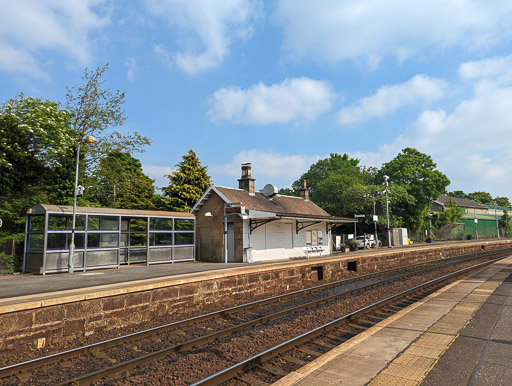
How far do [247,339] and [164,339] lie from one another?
1.81 meters

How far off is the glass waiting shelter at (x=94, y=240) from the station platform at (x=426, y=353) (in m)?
11.8

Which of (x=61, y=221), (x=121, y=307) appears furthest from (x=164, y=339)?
(x=61, y=221)

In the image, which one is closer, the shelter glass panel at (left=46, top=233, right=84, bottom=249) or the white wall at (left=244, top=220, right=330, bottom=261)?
the shelter glass panel at (left=46, top=233, right=84, bottom=249)

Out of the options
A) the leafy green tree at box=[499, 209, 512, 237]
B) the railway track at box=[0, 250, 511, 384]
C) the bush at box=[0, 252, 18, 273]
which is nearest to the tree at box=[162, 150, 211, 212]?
the bush at box=[0, 252, 18, 273]

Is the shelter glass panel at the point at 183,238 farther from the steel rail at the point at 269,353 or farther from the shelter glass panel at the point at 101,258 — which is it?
the steel rail at the point at 269,353

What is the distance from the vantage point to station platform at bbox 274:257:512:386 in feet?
15.1

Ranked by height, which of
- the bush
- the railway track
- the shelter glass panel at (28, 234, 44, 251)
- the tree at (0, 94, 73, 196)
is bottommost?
the railway track

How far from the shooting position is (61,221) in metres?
14.0

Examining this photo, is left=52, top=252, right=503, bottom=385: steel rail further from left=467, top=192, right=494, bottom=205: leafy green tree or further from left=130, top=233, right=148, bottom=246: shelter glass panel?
left=467, top=192, right=494, bottom=205: leafy green tree

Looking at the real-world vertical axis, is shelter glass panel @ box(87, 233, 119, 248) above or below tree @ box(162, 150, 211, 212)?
below

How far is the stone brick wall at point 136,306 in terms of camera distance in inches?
259

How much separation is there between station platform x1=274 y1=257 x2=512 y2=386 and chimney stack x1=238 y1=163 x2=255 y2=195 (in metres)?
16.7

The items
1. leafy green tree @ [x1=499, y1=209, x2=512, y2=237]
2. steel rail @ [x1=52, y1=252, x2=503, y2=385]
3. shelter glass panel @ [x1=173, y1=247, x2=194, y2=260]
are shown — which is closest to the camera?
steel rail @ [x1=52, y1=252, x2=503, y2=385]

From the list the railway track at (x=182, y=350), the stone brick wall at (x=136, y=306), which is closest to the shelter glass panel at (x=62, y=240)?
the stone brick wall at (x=136, y=306)
